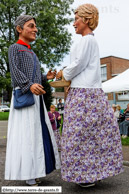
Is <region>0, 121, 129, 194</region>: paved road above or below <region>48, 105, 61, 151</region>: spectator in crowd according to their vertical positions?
below

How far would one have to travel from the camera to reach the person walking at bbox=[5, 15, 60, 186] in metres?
2.84

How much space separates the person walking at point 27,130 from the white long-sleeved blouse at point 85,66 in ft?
1.42

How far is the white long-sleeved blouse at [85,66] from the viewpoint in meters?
2.93

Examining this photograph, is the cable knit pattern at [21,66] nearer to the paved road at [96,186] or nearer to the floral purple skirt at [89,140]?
the floral purple skirt at [89,140]

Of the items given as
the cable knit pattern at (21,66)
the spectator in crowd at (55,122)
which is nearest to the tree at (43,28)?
the spectator in crowd at (55,122)

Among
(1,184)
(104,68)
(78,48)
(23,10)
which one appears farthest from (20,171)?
(104,68)

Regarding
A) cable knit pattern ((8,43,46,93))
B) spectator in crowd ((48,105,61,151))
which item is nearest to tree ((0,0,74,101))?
spectator in crowd ((48,105,61,151))

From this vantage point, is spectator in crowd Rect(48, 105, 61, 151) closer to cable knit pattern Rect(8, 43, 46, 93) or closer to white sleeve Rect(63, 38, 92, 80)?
cable knit pattern Rect(8, 43, 46, 93)

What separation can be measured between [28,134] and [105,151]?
930 mm

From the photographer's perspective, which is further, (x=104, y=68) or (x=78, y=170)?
(x=104, y=68)

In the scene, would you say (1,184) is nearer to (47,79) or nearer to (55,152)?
(55,152)

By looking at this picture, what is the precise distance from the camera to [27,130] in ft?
9.50

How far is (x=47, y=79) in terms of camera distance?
345 cm

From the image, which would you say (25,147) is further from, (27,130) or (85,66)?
(85,66)
